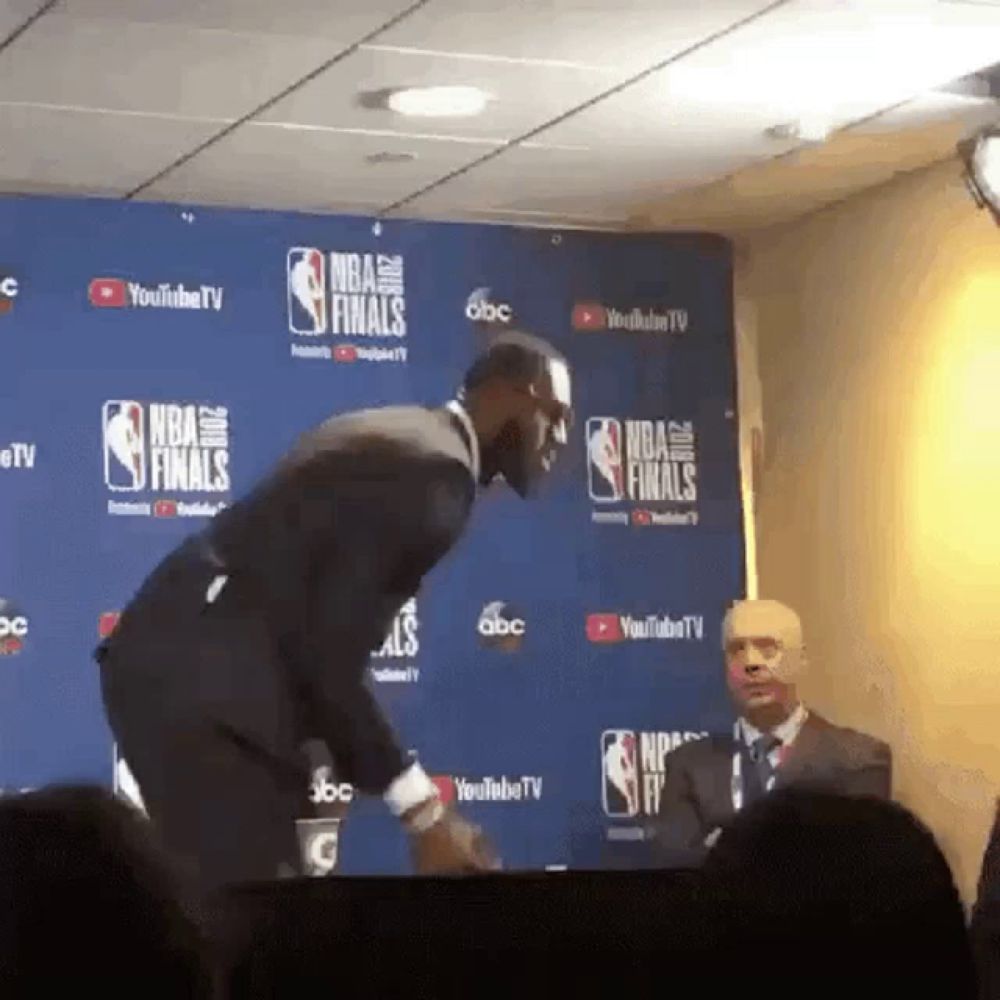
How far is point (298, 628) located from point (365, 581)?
0.72 feet

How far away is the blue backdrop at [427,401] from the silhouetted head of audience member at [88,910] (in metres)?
4.02

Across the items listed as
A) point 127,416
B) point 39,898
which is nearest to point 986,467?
point 127,416

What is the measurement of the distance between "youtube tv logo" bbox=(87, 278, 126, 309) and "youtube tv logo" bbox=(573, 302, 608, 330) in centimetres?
118

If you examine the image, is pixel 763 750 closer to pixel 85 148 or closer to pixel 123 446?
pixel 123 446

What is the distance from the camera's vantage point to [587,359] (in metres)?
5.74

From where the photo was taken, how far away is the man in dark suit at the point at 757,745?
5328 mm

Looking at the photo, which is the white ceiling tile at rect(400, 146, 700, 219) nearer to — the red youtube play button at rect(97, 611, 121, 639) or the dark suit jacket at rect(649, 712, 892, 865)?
the red youtube play button at rect(97, 611, 121, 639)

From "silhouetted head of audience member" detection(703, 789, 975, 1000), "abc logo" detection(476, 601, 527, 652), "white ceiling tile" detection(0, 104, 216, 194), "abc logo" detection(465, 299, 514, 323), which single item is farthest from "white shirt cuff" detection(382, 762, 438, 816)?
"silhouetted head of audience member" detection(703, 789, 975, 1000)

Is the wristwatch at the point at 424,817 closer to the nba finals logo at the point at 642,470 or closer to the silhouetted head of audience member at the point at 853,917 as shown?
the nba finals logo at the point at 642,470

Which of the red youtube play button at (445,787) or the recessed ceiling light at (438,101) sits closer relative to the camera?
the recessed ceiling light at (438,101)

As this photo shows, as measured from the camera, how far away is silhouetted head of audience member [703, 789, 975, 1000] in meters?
1.25

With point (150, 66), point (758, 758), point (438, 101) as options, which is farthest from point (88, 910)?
point (758, 758)

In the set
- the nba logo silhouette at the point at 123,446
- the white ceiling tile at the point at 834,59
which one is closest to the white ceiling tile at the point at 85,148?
the nba logo silhouette at the point at 123,446

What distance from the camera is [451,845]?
5.30m
